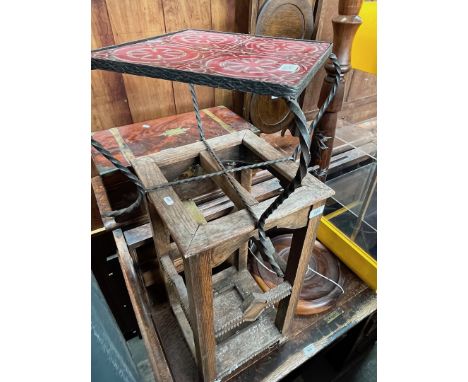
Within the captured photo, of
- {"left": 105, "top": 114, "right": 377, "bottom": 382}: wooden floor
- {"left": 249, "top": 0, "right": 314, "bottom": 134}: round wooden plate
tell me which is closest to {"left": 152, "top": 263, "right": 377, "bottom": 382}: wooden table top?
{"left": 105, "top": 114, "right": 377, "bottom": 382}: wooden floor

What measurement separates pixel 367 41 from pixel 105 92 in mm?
973

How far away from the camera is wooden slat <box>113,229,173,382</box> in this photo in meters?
0.81

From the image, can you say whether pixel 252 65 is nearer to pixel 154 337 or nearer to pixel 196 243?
pixel 196 243

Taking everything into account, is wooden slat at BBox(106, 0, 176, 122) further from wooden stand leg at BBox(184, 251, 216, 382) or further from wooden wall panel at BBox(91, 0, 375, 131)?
wooden stand leg at BBox(184, 251, 216, 382)

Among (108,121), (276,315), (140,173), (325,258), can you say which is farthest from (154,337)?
(108,121)

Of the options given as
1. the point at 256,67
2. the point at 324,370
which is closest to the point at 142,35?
the point at 256,67

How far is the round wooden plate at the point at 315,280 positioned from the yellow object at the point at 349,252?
4cm

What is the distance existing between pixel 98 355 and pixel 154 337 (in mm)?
443

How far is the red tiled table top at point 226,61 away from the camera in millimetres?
371

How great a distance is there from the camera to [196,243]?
1.66 ft

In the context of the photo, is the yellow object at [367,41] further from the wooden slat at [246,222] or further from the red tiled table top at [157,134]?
the wooden slat at [246,222]

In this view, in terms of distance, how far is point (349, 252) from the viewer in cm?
113

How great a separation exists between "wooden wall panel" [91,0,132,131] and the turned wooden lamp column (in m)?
0.77

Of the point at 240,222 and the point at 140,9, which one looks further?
the point at 140,9
